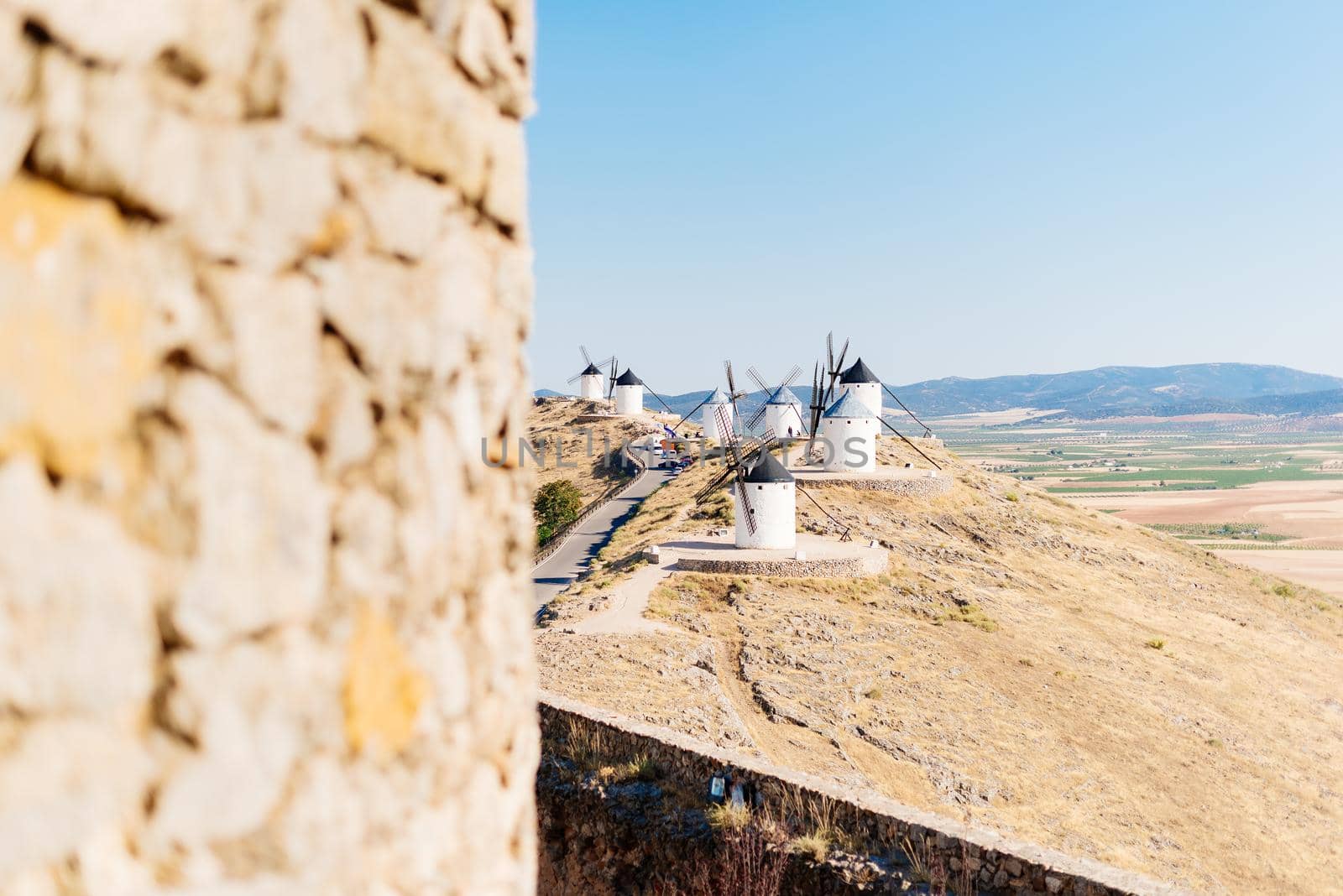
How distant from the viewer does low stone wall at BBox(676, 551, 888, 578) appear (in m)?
25.4

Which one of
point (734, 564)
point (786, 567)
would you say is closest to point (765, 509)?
point (786, 567)

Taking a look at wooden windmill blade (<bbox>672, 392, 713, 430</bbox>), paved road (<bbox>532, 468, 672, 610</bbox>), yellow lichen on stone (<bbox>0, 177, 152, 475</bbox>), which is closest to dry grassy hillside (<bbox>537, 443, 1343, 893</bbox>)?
paved road (<bbox>532, 468, 672, 610</bbox>)

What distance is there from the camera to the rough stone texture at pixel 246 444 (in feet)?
4.40

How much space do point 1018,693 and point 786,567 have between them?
269 inches

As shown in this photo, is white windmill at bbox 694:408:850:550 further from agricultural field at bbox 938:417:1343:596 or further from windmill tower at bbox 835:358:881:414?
agricultural field at bbox 938:417:1343:596

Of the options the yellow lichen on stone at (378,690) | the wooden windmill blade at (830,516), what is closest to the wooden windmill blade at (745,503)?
the wooden windmill blade at (830,516)

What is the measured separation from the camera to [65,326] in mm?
1363

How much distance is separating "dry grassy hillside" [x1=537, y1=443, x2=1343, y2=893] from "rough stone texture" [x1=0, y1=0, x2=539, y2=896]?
13.0 meters

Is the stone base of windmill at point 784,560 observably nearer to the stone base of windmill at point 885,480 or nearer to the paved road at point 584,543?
the paved road at point 584,543

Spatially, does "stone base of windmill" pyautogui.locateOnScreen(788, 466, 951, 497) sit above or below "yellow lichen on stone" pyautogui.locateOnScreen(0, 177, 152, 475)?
below

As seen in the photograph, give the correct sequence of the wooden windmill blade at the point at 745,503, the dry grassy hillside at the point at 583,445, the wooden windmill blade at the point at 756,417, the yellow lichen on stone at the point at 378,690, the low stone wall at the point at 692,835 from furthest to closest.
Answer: the dry grassy hillside at the point at 583,445 < the wooden windmill blade at the point at 756,417 < the wooden windmill blade at the point at 745,503 < the low stone wall at the point at 692,835 < the yellow lichen on stone at the point at 378,690

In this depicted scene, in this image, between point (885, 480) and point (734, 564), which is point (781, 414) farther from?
point (734, 564)

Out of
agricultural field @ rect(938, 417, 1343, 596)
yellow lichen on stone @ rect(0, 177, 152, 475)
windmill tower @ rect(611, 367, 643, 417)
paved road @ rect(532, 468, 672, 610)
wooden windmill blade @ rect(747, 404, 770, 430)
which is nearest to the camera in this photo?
yellow lichen on stone @ rect(0, 177, 152, 475)

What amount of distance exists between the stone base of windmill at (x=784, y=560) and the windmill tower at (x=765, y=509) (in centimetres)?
41
